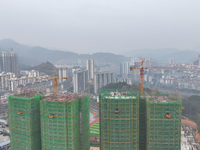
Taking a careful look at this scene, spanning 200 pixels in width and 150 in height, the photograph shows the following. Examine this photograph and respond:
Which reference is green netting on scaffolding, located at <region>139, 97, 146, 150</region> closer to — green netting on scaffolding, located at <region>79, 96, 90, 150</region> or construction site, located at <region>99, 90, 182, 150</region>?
construction site, located at <region>99, 90, 182, 150</region>

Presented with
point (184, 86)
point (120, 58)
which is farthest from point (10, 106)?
point (120, 58)

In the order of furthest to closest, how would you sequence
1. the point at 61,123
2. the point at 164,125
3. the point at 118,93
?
1. the point at 118,93
2. the point at 61,123
3. the point at 164,125

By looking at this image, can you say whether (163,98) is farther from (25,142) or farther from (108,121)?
(25,142)

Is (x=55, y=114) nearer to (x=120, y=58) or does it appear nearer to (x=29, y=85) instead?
(x=29, y=85)

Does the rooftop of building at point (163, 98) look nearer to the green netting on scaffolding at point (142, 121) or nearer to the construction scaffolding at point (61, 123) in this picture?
the green netting on scaffolding at point (142, 121)

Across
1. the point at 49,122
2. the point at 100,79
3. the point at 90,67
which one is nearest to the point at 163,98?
the point at 49,122

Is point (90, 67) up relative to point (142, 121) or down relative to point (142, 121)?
up
